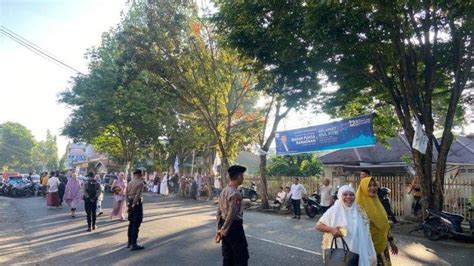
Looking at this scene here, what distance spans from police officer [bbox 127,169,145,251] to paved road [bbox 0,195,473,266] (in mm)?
291

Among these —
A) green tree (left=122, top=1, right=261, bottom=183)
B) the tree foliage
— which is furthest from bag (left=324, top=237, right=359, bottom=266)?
the tree foliage

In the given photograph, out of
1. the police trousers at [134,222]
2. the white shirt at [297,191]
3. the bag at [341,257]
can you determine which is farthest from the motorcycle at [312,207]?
the bag at [341,257]

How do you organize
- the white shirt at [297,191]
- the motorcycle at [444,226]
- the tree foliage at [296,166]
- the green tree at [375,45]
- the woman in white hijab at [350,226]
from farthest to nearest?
the tree foliage at [296,166]
the white shirt at [297,191]
the motorcycle at [444,226]
the green tree at [375,45]
the woman in white hijab at [350,226]

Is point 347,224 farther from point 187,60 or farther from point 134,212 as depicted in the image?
point 187,60

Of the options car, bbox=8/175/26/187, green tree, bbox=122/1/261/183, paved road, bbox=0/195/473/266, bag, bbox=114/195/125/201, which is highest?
green tree, bbox=122/1/261/183

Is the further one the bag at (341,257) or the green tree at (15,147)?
the green tree at (15,147)

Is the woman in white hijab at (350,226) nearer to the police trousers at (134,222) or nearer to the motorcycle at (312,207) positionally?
the police trousers at (134,222)

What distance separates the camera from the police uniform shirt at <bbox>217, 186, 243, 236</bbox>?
18.3 ft

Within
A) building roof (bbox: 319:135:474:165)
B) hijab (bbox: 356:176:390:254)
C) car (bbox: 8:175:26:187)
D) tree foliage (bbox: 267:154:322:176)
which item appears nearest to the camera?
hijab (bbox: 356:176:390:254)

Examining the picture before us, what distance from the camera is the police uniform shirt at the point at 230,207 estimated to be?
5.59m

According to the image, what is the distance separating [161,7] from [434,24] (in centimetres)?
1219

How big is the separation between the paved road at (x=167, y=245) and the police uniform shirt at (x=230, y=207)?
266cm

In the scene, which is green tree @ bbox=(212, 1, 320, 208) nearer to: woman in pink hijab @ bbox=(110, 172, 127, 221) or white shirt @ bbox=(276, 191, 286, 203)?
woman in pink hijab @ bbox=(110, 172, 127, 221)

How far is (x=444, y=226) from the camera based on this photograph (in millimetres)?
11438
